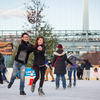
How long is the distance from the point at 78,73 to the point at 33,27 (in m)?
9.02

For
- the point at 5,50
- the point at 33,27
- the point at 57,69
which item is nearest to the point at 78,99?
the point at 57,69

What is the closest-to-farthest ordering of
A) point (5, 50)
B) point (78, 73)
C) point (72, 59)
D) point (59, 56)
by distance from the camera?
point (59, 56) → point (72, 59) → point (78, 73) → point (5, 50)

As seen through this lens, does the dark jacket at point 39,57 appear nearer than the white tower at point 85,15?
Yes

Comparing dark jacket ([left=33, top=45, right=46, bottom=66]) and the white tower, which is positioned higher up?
the white tower

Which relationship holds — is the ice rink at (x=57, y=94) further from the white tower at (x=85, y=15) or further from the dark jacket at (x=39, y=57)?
the white tower at (x=85, y=15)

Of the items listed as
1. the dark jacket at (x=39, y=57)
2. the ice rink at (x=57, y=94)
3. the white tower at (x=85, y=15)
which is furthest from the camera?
the white tower at (x=85, y=15)

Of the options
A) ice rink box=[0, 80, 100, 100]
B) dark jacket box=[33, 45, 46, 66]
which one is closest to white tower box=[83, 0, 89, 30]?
ice rink box=[0, 80, 100, 100]

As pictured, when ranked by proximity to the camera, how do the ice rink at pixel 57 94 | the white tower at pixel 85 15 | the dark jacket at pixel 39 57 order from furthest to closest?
the white tower at pixel 85 15 < the dark jacket at pixel 39 57 < the ice rink at pixel 57 94

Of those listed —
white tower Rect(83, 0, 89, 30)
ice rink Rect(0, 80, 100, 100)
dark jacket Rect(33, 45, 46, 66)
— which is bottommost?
ice rink Rect(0, 80, 100, 100)

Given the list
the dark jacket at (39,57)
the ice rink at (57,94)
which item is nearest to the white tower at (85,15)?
the ice rink at (57,94)

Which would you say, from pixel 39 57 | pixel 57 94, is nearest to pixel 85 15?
pixel 57 94

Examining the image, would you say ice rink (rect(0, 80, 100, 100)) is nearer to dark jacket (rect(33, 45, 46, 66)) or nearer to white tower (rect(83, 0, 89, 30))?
dark jacket (rect(33, 45, 46, 66))

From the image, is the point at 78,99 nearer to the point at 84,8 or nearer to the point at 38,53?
the point at 38,53

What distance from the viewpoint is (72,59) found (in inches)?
356
